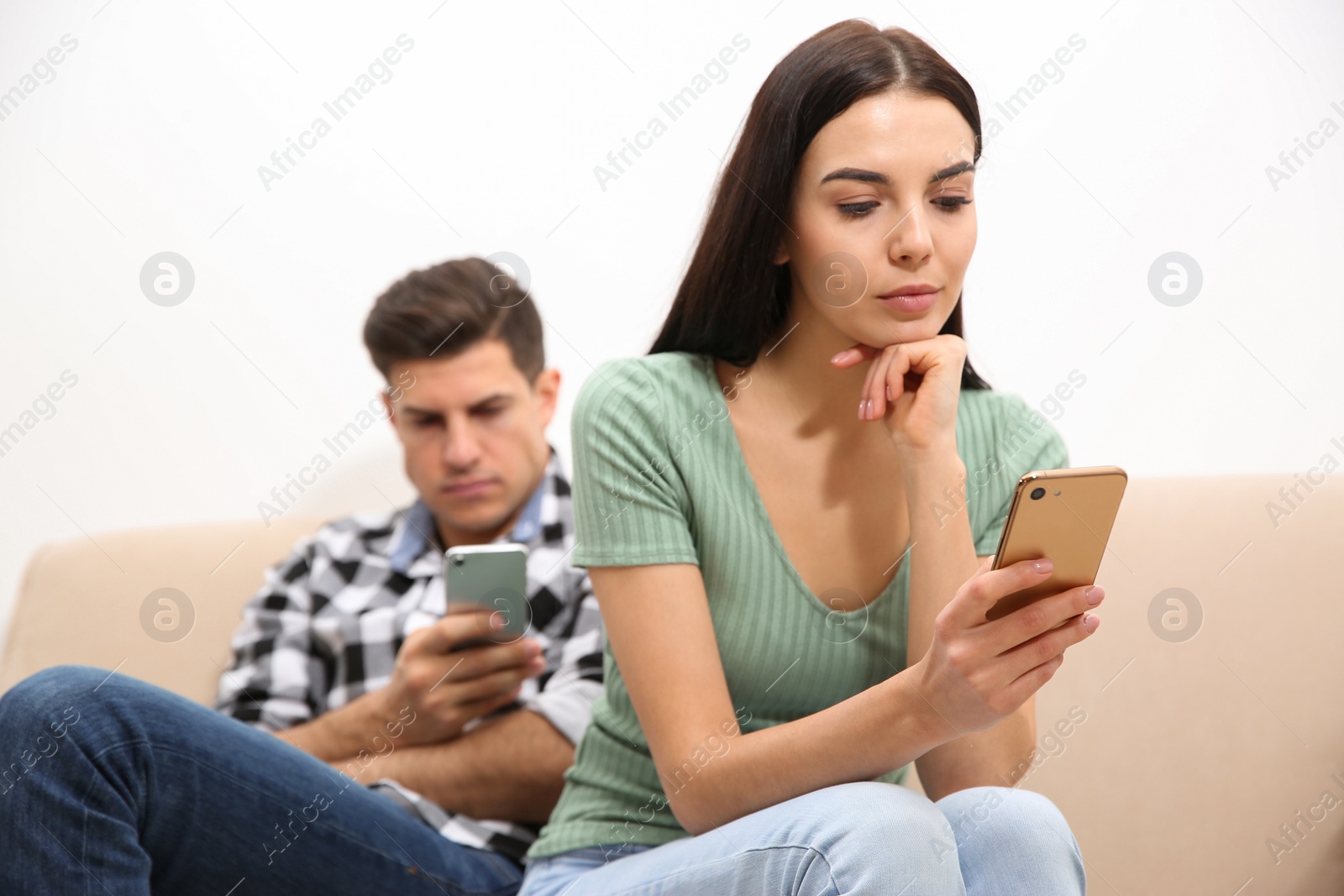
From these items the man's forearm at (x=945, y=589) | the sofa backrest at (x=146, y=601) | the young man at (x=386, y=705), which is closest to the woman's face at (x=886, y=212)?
the man's forearm at (x=945, y=589)

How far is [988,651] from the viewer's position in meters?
0.78

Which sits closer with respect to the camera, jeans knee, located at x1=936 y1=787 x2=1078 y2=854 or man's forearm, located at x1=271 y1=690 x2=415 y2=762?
jeans knee, located at x1=936 y1=787 x2=1078 y2=854

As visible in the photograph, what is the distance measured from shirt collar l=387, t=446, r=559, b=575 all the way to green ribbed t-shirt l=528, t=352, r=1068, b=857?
0.49 m

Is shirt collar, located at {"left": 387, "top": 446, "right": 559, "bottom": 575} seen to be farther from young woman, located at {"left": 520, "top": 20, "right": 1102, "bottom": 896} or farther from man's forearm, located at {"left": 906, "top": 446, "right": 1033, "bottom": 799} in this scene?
man's forearm, located at {"left": 906, "top": 446, "right": 1033, "bottom": 799}

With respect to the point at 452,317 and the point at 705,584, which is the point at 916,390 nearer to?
the point at 705,584

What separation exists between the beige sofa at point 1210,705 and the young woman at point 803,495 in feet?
1.22

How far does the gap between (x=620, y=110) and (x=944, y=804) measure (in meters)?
1.30

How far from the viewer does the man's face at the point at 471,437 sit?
153 centimetres

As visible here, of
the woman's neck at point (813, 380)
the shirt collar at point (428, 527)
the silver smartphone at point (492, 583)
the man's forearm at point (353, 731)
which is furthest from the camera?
the shirt collar at point (428, 527)

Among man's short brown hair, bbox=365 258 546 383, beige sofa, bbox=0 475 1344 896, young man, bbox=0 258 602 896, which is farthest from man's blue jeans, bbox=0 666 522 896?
beige sofa, bbox=0 475 1344 896

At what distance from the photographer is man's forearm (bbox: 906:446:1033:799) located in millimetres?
958

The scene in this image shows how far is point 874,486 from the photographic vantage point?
109cm

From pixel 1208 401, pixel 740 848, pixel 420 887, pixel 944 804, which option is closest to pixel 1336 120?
pixel 1208 401

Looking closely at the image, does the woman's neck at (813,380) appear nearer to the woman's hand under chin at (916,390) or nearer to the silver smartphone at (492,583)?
the woman's hand under chin at (916,390)
